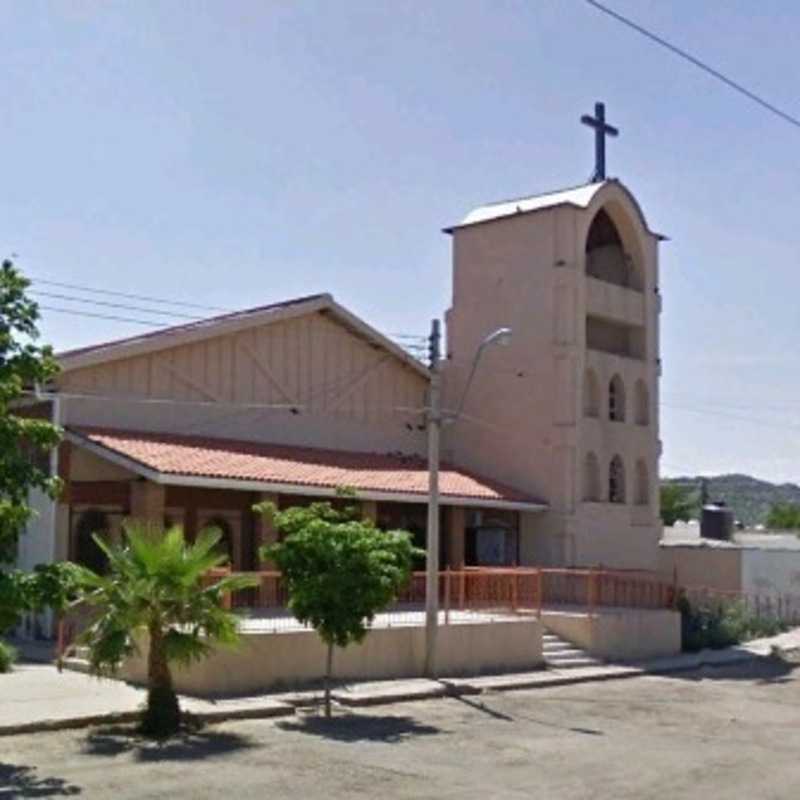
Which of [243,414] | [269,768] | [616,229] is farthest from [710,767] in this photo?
[616,229]

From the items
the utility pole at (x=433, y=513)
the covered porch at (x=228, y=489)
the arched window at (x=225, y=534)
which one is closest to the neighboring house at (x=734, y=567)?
the covered porch at (x=228, y=489)

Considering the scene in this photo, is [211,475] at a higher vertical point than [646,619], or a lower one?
higher

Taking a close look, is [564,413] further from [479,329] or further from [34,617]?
[34,617]

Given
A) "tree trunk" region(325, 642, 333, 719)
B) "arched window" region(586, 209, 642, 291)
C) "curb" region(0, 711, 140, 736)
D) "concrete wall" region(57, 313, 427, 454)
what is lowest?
"curb" region(0, 711, 140, 736)

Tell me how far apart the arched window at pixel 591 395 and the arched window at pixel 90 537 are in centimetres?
1274

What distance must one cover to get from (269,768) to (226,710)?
11.7ft

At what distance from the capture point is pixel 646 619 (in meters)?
28.0

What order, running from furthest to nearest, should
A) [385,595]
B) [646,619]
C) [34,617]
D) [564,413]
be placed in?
[564,413], [646,619], [34,617], [385,595]

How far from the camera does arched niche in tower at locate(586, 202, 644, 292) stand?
35781 millimetres

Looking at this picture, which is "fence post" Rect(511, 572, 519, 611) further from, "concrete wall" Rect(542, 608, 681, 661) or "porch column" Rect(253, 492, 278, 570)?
"porch column" Rect(253, 492, 278, 570)

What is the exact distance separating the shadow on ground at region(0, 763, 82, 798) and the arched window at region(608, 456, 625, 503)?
23349mm

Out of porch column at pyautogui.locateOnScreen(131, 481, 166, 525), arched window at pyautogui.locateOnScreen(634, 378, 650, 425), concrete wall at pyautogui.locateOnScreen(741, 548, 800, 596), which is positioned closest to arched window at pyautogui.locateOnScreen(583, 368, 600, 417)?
arched window at pyautogui.locateOnScreen(634, 378, 650, 425)

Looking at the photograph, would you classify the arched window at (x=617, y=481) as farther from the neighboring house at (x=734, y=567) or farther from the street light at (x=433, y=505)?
the street light at (x=433, y=505)

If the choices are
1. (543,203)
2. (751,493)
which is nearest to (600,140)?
(543,203)
